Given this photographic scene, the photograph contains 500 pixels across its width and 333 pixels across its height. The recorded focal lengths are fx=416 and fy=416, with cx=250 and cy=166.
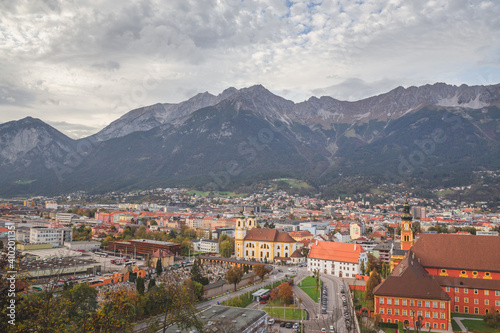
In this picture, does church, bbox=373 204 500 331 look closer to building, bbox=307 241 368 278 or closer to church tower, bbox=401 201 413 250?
church tower, bbox=401 201 413 250

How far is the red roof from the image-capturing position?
48134mm

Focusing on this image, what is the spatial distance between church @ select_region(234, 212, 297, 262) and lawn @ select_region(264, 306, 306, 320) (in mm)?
27045

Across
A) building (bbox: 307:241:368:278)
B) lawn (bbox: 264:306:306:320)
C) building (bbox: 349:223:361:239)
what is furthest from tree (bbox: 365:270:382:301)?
building (bbox: 349:223:361:239)

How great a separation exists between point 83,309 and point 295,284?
74.1 feet

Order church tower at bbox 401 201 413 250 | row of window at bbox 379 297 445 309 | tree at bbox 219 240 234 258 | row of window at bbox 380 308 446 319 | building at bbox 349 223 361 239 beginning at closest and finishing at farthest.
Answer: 1. row of window at bbox 380 308 446 319
2. row of window at bbox 379 297 445 309
3. church tower at bbox 401 201 413 250
4. tree at bbox 219 240 234 258
5. building at bbox 349 223 361 239

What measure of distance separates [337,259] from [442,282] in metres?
18.5

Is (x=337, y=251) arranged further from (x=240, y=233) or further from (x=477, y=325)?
(x=477, y=325)

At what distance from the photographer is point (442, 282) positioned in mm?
30516

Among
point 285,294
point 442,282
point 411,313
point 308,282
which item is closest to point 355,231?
point 308,282

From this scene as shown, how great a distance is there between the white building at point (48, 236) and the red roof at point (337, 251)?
4493 centimetres

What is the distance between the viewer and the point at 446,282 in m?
30.5

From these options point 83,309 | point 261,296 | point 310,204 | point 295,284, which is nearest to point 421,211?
point 310,204

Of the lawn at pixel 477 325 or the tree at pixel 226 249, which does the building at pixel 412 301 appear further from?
the tree at pixel 226 249

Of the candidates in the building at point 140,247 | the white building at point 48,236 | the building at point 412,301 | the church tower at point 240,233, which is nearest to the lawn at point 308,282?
the building at point 412,301
